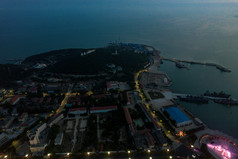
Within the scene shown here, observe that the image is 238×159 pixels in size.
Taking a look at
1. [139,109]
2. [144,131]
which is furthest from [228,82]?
[144,131]

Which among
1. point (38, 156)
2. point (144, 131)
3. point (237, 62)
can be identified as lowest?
point (38, 156)

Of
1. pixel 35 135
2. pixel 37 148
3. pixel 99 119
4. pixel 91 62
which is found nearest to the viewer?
pixel 37 148

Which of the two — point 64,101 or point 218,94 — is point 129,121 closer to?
point 64,101

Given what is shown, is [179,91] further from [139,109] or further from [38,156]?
[38,156]

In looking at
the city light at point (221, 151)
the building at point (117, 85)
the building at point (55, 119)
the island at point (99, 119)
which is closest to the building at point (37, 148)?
the island at point (99, 119)

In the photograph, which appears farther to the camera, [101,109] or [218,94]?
[218,94]

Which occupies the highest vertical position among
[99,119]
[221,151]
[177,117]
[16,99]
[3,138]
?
[177,117]

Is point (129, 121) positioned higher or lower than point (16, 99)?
higher

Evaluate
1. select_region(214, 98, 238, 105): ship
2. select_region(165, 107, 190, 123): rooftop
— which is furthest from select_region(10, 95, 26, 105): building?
select_region(214, 98, 238, 105): ship

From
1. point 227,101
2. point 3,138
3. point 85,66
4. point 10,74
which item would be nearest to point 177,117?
point 227,101
